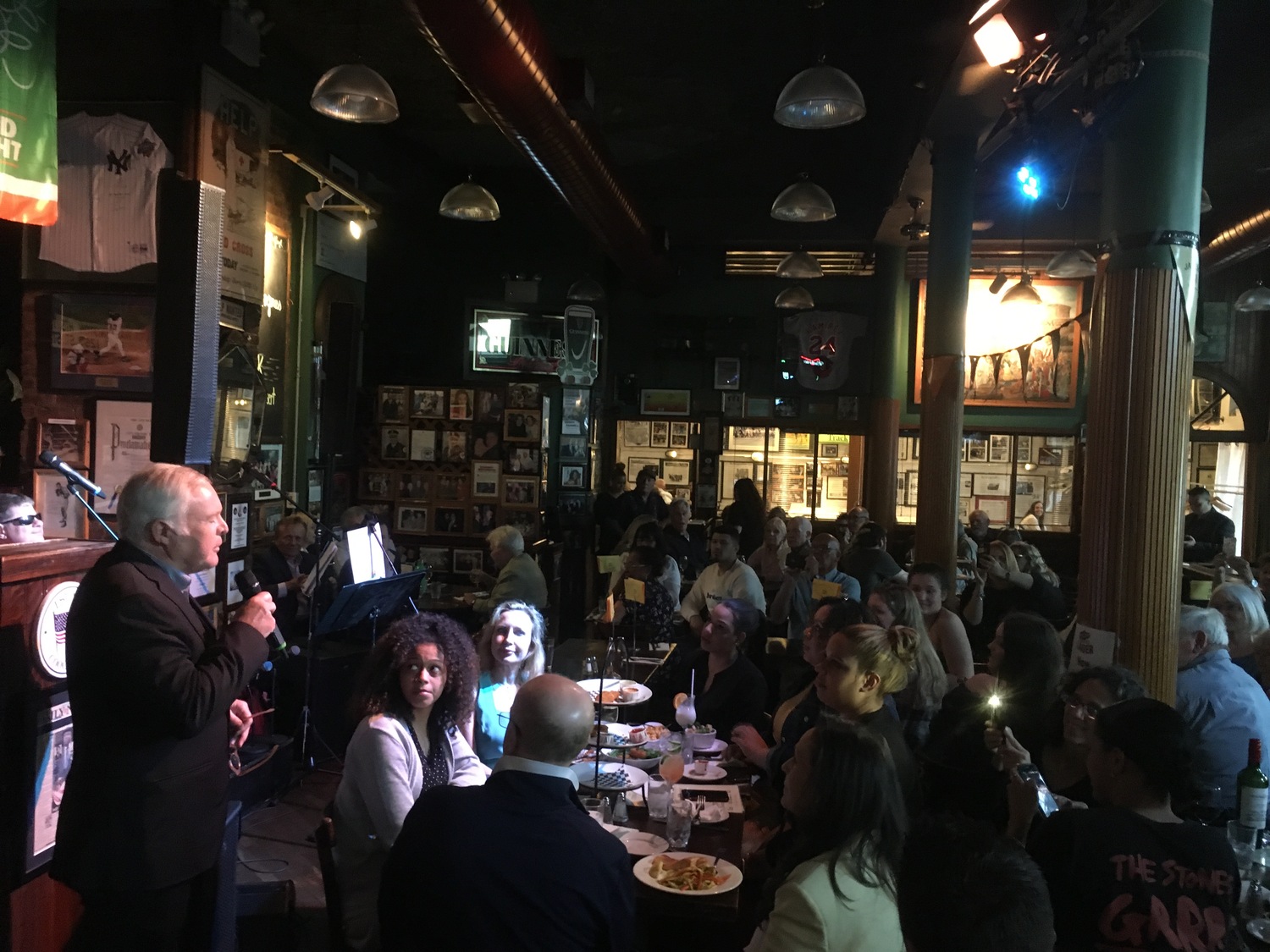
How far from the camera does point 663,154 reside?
9836 mm

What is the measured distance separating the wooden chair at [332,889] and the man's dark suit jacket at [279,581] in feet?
11.3

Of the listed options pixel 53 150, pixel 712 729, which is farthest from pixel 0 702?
pixel 53 150

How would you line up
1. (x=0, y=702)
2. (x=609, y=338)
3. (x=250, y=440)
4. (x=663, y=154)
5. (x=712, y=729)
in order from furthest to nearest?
1. (x=609, y=338)
2. (x=663, y=154)
3. (x=250, y=440)
4. (x=712, y=729)
5. (x=0, y=702)

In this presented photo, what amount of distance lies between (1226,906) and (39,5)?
5.33 meters

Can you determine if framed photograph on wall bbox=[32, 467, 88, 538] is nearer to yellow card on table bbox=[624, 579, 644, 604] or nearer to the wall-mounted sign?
yellow card on table bbox=[624, 579, 644, 604]

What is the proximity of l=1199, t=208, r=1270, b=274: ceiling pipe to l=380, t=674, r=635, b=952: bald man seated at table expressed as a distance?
925 cm

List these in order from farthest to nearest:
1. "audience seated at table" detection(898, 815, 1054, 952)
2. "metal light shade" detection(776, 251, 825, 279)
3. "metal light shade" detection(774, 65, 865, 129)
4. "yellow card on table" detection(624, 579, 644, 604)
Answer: "metal light shade" detection(776, 251, 825, 279) < "metal light shade" detection(774, 65, 865, 129) < "yellow card on table" detection(624, 579, 644, 604) < "audience seated at table" detection(898, 815, 1054, 952)

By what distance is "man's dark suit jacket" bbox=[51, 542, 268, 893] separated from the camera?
7.22 feet

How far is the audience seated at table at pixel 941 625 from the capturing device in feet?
15.9

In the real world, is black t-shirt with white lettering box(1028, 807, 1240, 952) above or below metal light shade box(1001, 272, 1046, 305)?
below

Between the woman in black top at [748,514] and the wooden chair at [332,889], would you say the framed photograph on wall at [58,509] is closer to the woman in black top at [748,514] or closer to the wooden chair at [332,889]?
the wooden chair at [332,889]

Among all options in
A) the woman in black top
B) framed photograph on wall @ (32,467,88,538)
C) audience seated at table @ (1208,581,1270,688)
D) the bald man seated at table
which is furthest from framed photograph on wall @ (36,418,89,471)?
the woman in black top

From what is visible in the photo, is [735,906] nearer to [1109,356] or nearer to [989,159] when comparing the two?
[1109,356]

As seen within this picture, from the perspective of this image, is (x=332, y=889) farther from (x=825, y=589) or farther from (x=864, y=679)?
(x=825, y=589)
